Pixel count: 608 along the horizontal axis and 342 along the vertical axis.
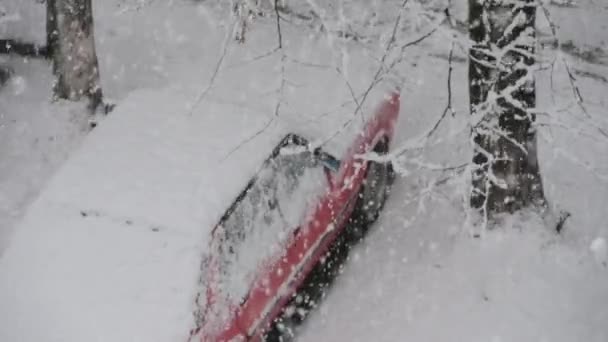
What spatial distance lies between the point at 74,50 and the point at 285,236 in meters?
4.17

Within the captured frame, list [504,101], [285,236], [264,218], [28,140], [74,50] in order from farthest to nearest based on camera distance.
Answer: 1. [28,140]
2. [74,50]
3. [504,101]
4. [285,236]
5. [264,218]

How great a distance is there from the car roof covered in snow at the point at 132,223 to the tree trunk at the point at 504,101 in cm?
135

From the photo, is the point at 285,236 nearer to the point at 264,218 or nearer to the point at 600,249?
the point at 264,218

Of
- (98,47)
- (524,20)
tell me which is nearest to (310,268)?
(524,20)

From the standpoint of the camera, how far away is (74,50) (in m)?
9.14

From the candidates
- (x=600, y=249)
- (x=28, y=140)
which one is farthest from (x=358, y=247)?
(x=28, y=140)

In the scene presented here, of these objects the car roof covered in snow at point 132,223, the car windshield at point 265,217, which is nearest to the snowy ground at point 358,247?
the car roof covered in snow at point 132,223

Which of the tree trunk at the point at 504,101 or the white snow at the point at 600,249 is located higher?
the tree trunk at the point at 504,101

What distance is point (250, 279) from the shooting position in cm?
609

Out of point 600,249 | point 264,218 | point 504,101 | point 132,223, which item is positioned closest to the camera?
point 132,223

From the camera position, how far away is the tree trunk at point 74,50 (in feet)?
29.4

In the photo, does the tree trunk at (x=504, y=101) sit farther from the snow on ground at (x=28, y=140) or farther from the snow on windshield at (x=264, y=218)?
the snow on ground at (x=28, y=140)

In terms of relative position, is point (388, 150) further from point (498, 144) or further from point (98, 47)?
point (98, 47)

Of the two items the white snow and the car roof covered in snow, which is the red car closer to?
the car roof covered in snow
